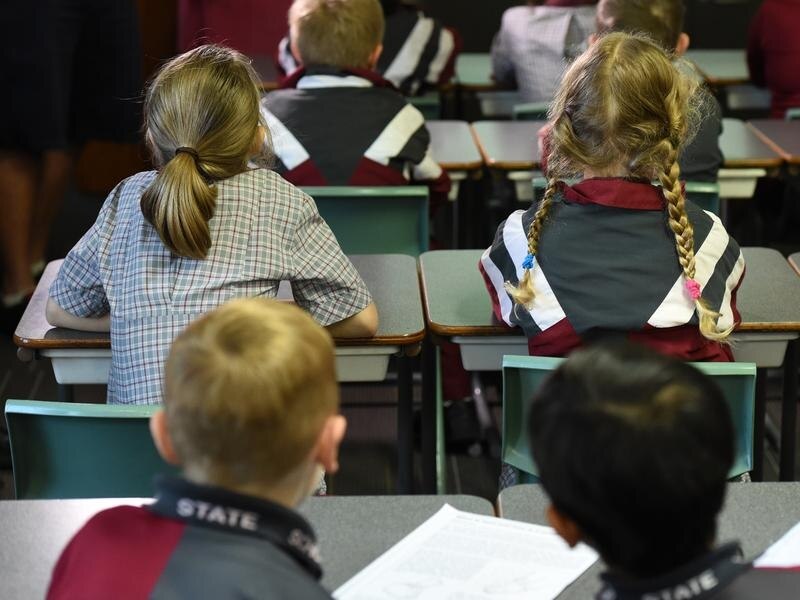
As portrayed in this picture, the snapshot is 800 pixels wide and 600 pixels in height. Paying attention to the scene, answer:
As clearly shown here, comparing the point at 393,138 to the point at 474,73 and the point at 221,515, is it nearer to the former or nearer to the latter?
the point at 474,73

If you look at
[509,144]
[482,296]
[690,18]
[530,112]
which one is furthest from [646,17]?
[690,18]

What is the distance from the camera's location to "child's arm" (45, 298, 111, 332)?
2268mm

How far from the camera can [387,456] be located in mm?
3303

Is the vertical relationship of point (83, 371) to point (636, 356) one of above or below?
below

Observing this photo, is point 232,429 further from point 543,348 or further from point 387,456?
point 387,456

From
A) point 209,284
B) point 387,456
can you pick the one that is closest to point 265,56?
point 387,456

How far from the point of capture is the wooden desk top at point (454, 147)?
346 centimetres

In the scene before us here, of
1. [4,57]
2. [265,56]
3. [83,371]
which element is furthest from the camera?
[265,56]

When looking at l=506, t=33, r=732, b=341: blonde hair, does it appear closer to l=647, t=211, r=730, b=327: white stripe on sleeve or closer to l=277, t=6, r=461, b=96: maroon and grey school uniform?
l=647, t=211, r=730, b=327: white stripe on sleeve

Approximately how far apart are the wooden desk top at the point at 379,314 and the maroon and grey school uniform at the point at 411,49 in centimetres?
198

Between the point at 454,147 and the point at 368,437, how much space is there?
881 millimetres

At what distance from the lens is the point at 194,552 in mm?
1107

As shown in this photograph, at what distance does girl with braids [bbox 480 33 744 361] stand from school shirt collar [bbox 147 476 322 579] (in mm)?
1079

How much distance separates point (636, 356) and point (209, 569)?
0.41m
